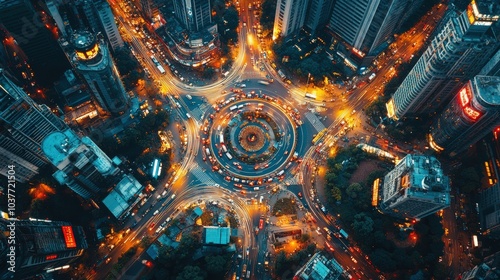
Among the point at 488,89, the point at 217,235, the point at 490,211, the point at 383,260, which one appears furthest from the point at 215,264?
the point at 488,89

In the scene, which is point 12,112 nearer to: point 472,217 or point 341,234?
point 341,234

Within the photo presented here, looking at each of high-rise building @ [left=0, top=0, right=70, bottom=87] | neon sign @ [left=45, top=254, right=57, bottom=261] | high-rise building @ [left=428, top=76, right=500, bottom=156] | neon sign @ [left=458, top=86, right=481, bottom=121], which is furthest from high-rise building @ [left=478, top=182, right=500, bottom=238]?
high-rise building @ [left=0, top=0, right=70, bottom=87]

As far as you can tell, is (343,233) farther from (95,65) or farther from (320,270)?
(95,65)

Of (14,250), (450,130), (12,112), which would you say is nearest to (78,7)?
(12,112)

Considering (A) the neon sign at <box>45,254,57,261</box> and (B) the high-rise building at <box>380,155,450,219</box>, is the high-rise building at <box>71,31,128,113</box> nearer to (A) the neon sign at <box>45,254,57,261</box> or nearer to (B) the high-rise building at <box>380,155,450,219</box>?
(A) the neon sign at <box>45,254,57,261</box>

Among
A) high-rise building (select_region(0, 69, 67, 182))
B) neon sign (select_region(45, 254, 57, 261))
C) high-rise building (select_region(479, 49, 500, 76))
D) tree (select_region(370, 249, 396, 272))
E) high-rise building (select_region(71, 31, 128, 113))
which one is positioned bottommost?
tree (select_region(370, 249, 396, 272))

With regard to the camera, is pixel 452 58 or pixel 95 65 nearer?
pixel 452 58
